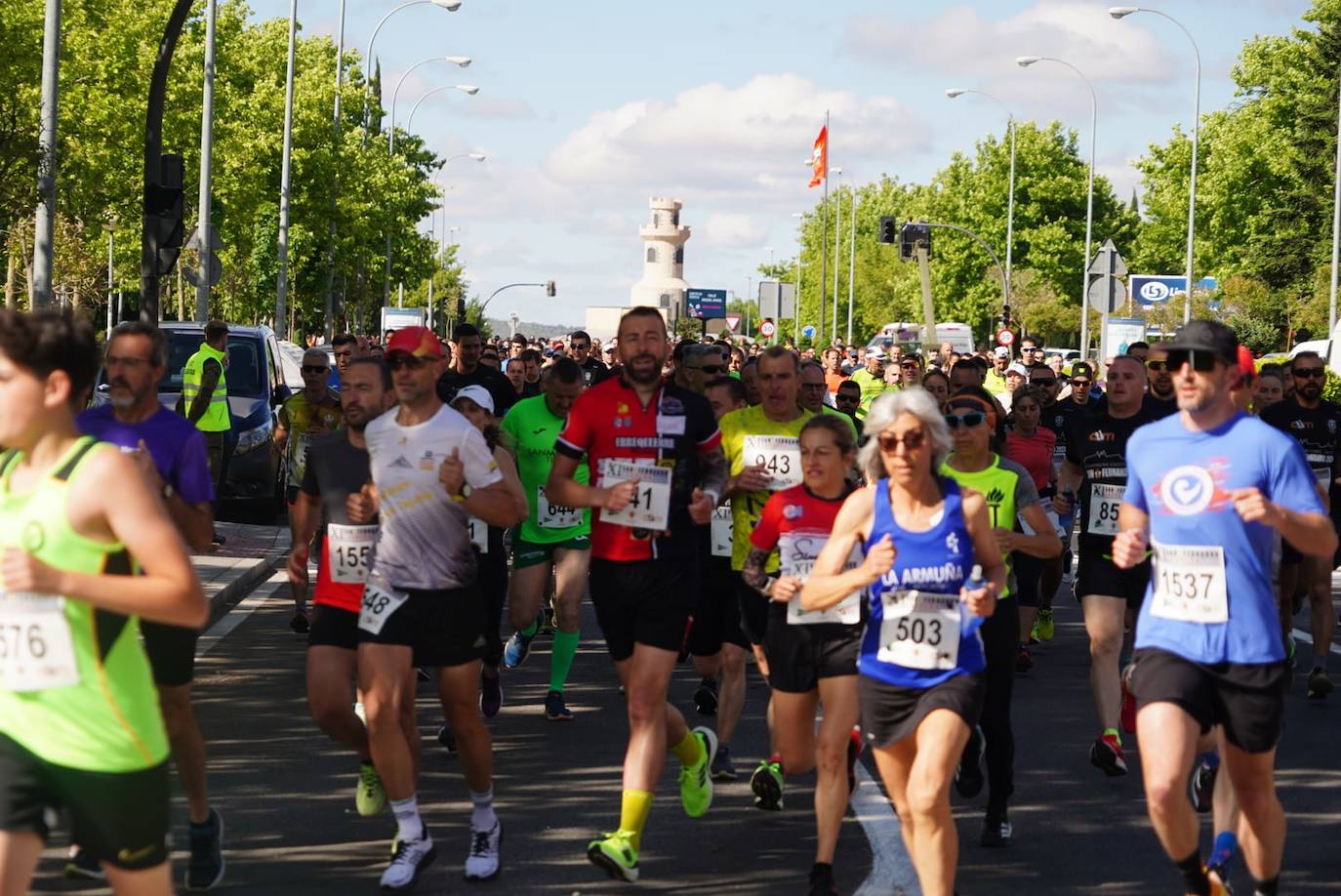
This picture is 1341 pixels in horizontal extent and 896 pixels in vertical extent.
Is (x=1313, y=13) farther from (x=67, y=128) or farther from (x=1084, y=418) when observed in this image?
(x=1084, y=418)

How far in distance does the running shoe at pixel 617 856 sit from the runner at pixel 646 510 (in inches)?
11.7

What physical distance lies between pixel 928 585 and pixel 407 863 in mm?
1971

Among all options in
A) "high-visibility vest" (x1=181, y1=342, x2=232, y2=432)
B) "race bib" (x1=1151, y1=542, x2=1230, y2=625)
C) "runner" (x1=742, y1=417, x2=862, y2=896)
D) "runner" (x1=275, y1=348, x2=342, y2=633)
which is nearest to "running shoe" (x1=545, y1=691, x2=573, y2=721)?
"runner" (x1=275, y1=348, x2=342, y2=633)

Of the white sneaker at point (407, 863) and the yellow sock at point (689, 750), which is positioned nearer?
the white sneaker at point (407, 863)

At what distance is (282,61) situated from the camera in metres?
57.4

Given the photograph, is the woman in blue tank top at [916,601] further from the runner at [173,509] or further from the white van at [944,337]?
the white van at [944,337]

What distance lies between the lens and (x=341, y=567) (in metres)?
7.26

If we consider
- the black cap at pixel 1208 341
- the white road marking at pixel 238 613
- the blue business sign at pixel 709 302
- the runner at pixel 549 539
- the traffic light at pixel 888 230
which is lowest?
the white road marking at pixel 238 613

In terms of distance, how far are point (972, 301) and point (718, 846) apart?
3409 inches

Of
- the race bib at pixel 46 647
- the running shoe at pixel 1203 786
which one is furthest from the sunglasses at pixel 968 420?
the race bib at pixel 46 647

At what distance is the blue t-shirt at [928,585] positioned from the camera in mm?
6105

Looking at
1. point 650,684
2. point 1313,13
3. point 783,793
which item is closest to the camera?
point 650,684

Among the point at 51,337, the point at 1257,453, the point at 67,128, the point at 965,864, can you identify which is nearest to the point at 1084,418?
the point at 965,864

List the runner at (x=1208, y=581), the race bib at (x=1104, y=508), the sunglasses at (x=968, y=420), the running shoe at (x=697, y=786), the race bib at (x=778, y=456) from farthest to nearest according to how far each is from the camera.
Answer: the race bib at (x=1104, y=508) → the race bib at (x=778, y=456) → the sunglasses at (x=968, y=420) → the running shoe at (x=697, y=786) → the runner at (x=1208, y=581)
